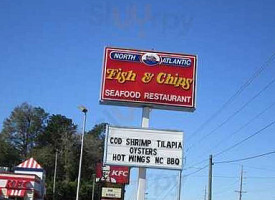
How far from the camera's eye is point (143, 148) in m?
22.2

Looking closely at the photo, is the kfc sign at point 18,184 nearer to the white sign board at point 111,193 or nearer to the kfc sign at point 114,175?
the white sign board at point 111,193

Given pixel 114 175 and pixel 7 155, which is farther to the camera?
pixel 7 155

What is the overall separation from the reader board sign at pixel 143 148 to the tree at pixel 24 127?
120709mm

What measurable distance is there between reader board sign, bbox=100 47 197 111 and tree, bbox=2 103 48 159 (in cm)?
12010

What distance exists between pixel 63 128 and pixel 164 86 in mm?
124809

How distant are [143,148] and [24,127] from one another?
4931 inches

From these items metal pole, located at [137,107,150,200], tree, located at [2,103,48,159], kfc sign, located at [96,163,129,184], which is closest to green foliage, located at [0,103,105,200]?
tree, located at [2,103,48,159]

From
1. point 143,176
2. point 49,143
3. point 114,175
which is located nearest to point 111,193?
point 114,175

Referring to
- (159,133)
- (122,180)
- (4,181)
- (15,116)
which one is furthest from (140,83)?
(15,116)

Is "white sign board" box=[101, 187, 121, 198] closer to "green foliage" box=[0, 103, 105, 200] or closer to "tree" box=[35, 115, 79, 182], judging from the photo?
"green foliage" box=[0, 103, 105, 200]

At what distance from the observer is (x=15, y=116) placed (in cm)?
14000

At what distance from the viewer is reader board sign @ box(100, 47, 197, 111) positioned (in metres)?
22.6

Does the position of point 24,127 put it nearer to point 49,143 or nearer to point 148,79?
point 49,143

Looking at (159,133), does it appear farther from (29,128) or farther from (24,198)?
(29,128)
